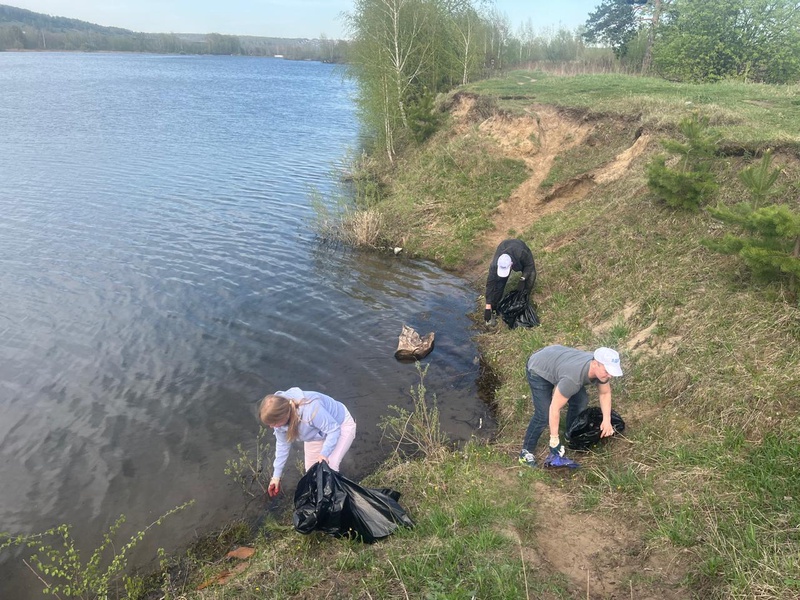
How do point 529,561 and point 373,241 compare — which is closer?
point 529,561

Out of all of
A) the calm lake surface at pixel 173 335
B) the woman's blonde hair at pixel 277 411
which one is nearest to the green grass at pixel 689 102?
the calm lake surface at pixel 173 335

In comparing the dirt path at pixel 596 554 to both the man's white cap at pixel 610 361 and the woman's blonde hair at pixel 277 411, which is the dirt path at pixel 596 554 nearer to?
the man's white cap at pixel 610 361

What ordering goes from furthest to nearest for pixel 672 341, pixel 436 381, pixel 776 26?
1. pixel 776 26
2. pixel 436 381
3. pixel 672 341

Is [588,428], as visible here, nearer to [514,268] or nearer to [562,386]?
[562,386]

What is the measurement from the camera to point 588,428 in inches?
221

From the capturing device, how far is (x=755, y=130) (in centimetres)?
1027

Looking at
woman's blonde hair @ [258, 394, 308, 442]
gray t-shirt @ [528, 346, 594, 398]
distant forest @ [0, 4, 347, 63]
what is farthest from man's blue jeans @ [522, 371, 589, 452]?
distant forest @ [0, 4, 347, 63]

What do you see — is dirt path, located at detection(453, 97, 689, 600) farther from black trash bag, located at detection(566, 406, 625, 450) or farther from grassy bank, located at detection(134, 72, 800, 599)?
black trash bag, located at detection(566, 406, 625, 450)

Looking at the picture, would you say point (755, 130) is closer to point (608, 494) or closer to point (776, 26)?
point (608, 494)

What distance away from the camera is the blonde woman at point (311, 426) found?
15.2ft

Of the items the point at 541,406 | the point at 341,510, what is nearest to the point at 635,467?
the point at 541,406

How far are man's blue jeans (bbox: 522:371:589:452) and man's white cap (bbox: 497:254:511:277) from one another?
3.71 meters

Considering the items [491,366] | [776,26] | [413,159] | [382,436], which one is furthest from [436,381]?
[776,26]

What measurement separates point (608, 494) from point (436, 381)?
3.85 m
